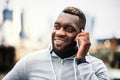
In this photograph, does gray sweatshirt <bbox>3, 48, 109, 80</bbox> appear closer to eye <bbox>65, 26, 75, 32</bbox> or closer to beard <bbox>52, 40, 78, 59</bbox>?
beard <bbox>52, 40, 78, 59</bbox>

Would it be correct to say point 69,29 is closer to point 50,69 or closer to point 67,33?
point 67,33

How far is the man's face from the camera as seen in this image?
4.88 feet

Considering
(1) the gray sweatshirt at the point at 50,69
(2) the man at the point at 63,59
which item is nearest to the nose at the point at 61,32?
(2) the man at the point at 63,59

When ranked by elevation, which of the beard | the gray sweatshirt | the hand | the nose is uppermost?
the nose

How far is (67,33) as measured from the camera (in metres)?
1.50

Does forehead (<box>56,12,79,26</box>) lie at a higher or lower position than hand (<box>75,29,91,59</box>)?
higher

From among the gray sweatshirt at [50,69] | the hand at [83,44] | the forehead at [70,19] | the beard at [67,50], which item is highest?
the forehead at [70,19]

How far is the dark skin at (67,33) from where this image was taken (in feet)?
4.84

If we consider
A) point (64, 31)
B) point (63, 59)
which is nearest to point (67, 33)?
point (64, 31)

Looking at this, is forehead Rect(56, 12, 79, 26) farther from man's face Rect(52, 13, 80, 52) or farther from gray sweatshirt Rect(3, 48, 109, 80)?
gray sweatshirt Rect(3, 48, 109, 80)

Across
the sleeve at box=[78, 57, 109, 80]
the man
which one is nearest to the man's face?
the man

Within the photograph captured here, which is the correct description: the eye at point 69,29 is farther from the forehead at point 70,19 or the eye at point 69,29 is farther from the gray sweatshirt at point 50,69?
the gray sweatshirt at point 50,69

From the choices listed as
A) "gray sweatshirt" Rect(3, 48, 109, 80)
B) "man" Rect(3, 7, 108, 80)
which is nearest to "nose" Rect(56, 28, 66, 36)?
"man" Rect(3, 7, 108, 80)

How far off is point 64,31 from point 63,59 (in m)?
0.15
